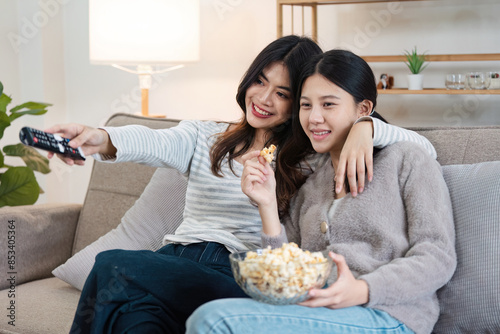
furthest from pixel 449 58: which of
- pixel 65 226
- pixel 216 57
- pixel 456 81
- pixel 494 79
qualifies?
pixel 65 226

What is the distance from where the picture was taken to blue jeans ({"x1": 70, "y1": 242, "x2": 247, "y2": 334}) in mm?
1336

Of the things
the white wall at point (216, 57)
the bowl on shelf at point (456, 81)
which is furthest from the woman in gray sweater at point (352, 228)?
the white wall at point (216, 57)

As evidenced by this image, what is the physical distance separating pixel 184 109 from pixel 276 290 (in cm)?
241

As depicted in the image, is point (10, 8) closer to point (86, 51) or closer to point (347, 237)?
point (86, 51)

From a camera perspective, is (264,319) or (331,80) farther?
(331,80)

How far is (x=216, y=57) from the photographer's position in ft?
10.8

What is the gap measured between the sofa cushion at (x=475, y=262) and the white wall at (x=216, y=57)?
Answer: 4.73 feet

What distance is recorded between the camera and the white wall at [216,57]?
2826 mm

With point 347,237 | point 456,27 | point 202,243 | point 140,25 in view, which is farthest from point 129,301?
point 456,27

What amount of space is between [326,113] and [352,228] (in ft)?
0.96

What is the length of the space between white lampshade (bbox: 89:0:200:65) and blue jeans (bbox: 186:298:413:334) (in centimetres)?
176

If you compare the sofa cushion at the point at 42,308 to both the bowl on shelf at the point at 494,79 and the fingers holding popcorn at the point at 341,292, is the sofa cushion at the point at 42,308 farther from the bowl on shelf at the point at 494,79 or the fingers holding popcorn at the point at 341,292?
the bowl on shelf at the point at 494,79

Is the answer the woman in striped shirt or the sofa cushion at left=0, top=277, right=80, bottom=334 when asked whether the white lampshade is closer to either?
the woman in striped shirt

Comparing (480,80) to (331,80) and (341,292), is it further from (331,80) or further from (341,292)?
(341,292)
